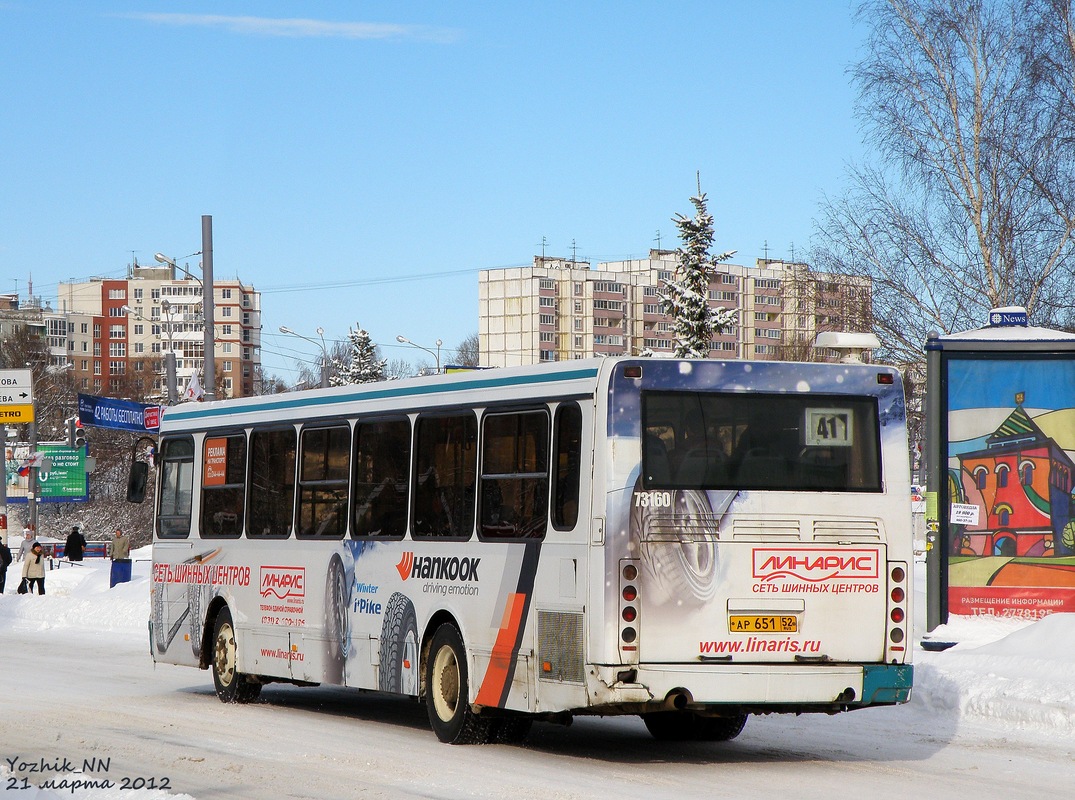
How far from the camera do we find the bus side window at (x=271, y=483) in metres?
14.5

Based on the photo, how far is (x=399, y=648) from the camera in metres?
12.6

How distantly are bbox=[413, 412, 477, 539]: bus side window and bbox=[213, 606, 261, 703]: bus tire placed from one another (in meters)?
3.70

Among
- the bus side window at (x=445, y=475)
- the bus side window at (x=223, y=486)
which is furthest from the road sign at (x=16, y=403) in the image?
the bus side window at (x=445, y=475)

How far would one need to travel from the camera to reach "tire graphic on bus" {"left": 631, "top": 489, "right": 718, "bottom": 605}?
10391mm

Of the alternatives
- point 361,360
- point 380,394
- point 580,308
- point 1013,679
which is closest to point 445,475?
point 380,394

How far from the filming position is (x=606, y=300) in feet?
617

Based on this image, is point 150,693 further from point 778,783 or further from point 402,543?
point 778,783

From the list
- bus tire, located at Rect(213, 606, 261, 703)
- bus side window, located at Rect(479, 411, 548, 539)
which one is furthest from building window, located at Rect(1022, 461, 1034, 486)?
bus tire, located at Rect(213, 606, 261, 703)

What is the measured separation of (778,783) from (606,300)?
7036 inches

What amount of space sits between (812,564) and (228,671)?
273 inches

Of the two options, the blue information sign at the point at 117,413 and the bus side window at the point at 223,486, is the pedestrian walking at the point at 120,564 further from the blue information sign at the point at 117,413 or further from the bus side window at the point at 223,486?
the bus side window at the point at 223,486

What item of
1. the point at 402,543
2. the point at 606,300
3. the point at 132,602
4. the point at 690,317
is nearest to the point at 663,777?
the point at 402,543

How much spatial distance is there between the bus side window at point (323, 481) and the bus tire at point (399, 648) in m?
1.11

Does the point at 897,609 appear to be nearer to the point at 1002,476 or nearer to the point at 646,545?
the point at 646,545
